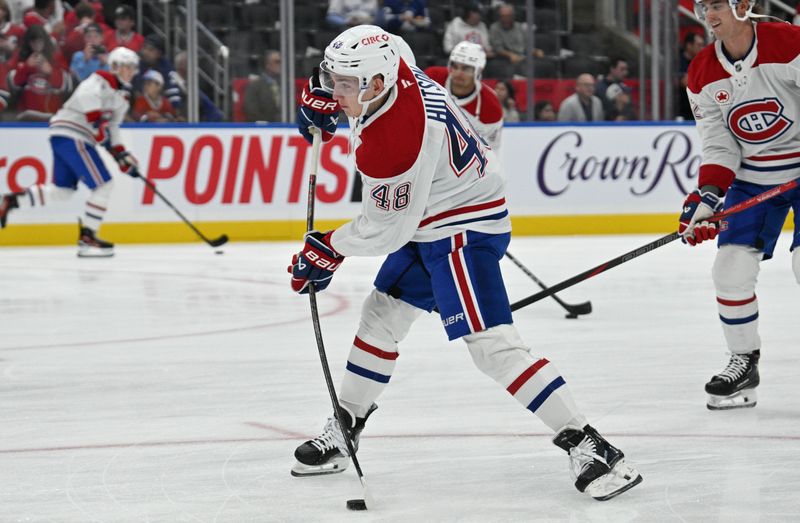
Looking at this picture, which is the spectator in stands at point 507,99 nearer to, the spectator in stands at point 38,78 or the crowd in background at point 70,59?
the crowd in background at point 70,59

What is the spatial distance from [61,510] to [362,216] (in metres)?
0.82

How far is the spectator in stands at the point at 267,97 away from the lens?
32.8ft

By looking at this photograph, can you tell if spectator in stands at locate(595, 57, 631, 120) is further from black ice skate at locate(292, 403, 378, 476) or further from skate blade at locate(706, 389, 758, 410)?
black ice skate at locate(292, 403, 378, 476)

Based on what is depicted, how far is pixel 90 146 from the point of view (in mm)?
8727

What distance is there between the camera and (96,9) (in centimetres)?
991

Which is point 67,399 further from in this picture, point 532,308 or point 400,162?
point 532,308

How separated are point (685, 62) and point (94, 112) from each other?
5095 millimetres

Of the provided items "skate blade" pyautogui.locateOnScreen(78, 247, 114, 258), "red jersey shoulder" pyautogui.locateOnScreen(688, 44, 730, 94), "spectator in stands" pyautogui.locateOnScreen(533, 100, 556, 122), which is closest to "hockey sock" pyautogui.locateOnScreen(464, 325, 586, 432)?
"red jersey shoulder" pyautogui.locateOnScreen(688, 44, 730, 94)

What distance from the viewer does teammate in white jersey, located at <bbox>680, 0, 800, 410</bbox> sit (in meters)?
3.37

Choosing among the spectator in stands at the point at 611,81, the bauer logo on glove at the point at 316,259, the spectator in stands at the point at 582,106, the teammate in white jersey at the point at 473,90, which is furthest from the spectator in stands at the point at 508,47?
the bauer logo on glove at the point at 316,259

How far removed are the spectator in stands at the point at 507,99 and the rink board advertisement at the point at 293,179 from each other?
24 centimetres

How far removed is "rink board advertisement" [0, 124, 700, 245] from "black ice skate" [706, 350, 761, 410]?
21.0ft

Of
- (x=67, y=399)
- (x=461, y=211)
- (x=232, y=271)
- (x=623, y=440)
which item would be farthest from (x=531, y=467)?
(x=232, y=271)

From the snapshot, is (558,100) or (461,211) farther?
(558,100)
